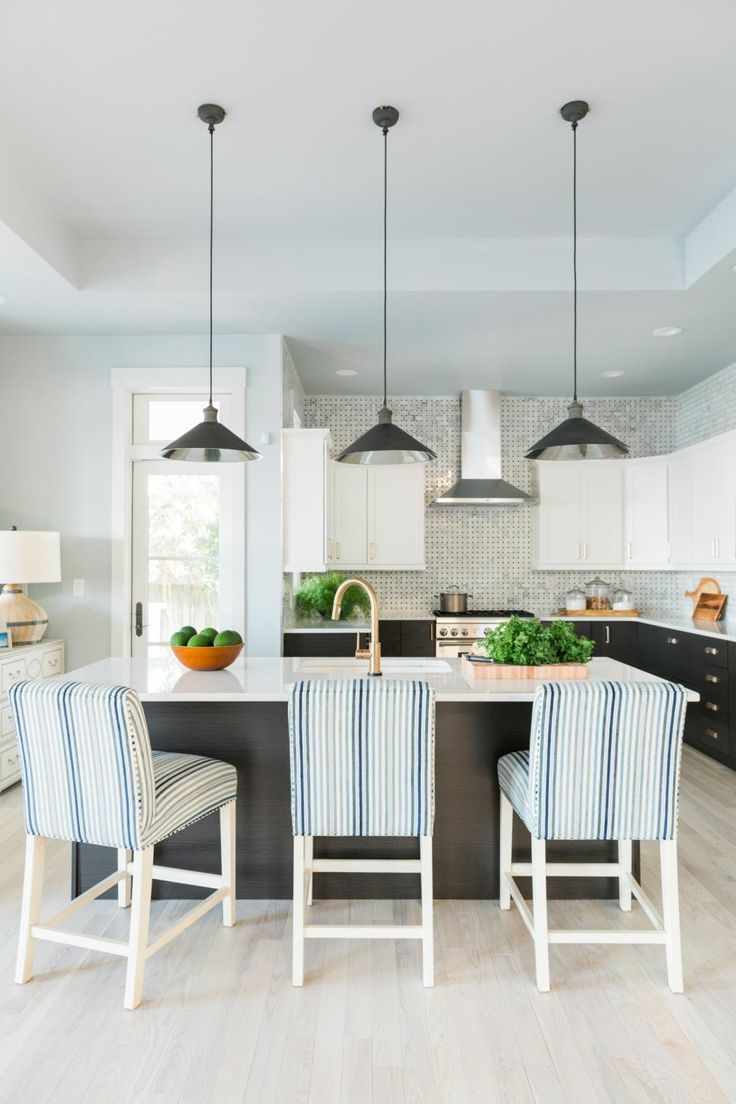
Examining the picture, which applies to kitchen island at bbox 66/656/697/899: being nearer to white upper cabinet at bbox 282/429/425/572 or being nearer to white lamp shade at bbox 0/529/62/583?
white lamp shade at bbox 0/529/62/583

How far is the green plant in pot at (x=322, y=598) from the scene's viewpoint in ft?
17.9

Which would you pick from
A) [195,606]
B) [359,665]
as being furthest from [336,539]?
[359,665]

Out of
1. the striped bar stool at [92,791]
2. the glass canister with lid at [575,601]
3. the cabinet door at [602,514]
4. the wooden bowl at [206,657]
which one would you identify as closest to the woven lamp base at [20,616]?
the wooden bowl at [206,657]

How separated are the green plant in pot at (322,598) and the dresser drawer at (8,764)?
83.3 inches

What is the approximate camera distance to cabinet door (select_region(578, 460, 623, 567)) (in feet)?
20.4

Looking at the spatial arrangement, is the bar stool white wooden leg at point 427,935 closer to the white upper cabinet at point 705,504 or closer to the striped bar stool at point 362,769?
the striped bar stool at point 362,769

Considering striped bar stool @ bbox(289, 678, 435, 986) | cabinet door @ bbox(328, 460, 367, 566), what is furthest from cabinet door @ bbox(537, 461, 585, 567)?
striped bar stool @ bbox(289, 678, 435, 986)

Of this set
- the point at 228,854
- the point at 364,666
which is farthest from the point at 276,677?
the point at 228,854

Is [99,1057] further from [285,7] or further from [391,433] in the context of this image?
[285,7]

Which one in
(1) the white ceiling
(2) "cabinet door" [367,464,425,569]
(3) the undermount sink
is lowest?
(3) the undermount sink

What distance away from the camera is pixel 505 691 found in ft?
8.52

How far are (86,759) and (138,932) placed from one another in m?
0.51

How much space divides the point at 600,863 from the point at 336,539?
12.3ft

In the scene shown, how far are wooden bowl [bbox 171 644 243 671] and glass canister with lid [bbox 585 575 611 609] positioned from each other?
404cm
